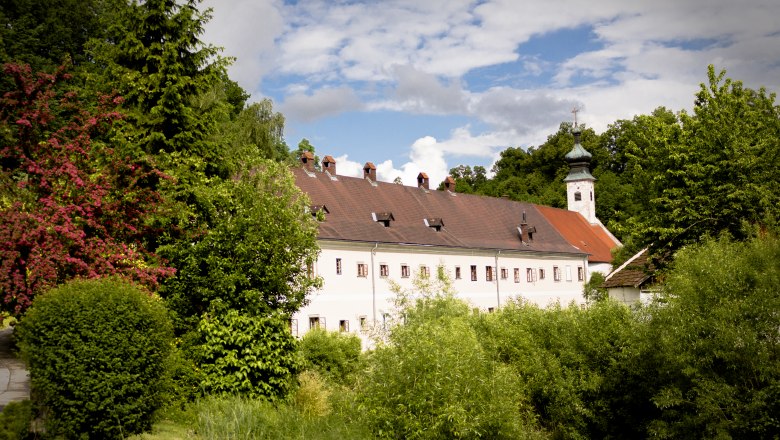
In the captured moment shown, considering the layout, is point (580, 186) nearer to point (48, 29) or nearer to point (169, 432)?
point (48, 29)

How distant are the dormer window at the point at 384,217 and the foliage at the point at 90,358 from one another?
29170mm

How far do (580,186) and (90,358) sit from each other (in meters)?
62.6

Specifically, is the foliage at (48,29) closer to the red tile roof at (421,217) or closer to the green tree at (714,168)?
the red tile roof at (421,217)

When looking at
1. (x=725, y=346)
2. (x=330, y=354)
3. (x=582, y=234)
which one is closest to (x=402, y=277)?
(x=330, y=354)

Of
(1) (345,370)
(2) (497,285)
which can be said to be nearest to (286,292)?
(1) (345,370)

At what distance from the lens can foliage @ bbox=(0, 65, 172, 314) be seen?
13.7m

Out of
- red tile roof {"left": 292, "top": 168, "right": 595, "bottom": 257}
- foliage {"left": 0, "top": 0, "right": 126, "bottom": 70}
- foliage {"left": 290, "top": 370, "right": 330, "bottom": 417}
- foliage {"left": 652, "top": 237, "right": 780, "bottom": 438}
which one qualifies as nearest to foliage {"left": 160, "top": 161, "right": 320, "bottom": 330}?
foliage {"left": 290, "top": 370, "right": 330, "bottom": 417}

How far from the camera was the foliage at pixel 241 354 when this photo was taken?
17.1m

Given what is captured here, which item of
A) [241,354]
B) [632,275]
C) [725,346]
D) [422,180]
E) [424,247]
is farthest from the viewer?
[422,180]

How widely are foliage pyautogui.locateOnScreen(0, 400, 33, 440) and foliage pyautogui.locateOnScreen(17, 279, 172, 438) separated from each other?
0.25 meters

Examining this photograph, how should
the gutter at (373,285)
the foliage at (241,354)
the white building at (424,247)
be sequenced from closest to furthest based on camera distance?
the foliage at (241,354)
the white building at (424,247)
the gutter at (373,285)

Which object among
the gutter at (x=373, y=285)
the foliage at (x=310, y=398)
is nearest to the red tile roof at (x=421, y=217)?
the gutter at (x=373, y=285)

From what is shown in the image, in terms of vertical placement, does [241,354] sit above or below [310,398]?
above

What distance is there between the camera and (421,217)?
46.3 meters
